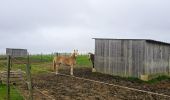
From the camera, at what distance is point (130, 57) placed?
1265 inches

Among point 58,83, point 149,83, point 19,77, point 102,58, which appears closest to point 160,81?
point 149,83

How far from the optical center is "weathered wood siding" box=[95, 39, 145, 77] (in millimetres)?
31469

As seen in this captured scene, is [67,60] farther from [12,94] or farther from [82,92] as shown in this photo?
[12,94]

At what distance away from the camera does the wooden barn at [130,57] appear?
1235 inches

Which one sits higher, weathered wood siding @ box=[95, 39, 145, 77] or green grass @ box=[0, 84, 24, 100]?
weathered wood siding @ box=[95, 39, 145, 77]

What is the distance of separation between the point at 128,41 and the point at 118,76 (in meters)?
3.09

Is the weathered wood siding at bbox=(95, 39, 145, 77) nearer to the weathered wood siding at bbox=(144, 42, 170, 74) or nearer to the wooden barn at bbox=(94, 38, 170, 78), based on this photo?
the wooden barn at bbox=(94, 38, 170, 78)

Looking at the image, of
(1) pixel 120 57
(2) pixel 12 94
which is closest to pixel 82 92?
(2) pixel 12 94

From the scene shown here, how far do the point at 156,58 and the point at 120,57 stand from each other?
3468mm

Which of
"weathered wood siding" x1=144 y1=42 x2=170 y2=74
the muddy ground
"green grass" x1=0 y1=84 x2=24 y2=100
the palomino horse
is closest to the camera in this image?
"green grass" x1=0 y1=84 x2=24 y2=100

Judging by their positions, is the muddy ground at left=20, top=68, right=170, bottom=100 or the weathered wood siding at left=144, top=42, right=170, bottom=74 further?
the weathered wood siding at left=144, top=42, right=170, bottom=74

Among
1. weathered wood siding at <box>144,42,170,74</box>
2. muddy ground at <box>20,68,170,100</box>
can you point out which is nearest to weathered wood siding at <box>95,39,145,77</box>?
weathered wood siding at <box>144,42,170,74</box>

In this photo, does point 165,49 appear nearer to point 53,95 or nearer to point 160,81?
point 160,81

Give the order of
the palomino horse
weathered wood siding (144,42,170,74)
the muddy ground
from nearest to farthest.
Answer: the muddy ground
the palomino horse
weathered wood siding (144,42,170,74)
